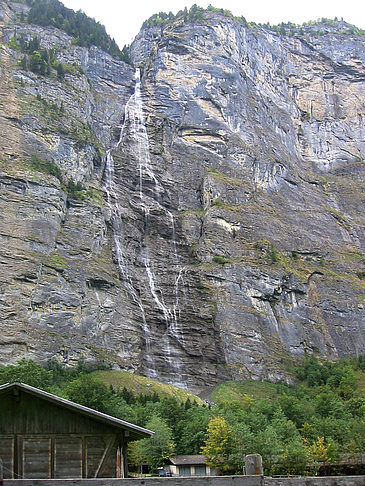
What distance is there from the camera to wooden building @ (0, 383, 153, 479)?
56.9 feet

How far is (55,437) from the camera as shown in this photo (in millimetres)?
17719

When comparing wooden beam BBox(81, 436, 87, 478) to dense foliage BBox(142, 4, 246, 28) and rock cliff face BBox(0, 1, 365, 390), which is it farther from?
dense foliage BBox(142, 4, 246, 28)

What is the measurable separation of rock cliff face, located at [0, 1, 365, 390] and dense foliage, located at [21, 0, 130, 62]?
3357 millimetres

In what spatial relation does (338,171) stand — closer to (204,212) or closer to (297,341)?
(204,212)

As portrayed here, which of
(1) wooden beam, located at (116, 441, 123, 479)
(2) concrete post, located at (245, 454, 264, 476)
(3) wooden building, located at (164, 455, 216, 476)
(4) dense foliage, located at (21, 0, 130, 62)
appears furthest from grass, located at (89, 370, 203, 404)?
(4) dense foliage, located at (21, 0, 130, 62)

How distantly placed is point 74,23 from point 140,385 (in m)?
90.8

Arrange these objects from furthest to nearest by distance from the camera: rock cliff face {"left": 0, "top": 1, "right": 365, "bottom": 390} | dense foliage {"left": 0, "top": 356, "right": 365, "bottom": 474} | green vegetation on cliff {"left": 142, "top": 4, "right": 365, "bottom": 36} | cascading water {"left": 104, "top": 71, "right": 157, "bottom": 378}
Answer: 1. green vegetation on cliff {"left": 142, "top": 4, "right": 365, "bottom": 36}
2. cascading water {"left": 104, "top": 71, "right": 157, "bottom": 378}
3. rock cliff face {"left": 0, "top": 1, "right": 365, "bottom": 390}
4. dense foliage {"left": 0, "top": 356, "right": 365, "bottom": 474}

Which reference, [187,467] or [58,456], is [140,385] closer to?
[187,467]

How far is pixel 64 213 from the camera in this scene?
298 ft

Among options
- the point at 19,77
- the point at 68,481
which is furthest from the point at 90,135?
the point at 68,481

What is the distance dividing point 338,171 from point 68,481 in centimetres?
13423

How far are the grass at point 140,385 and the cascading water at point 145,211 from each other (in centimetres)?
525

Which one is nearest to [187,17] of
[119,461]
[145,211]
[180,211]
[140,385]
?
[180,211]

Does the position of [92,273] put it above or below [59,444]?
above
